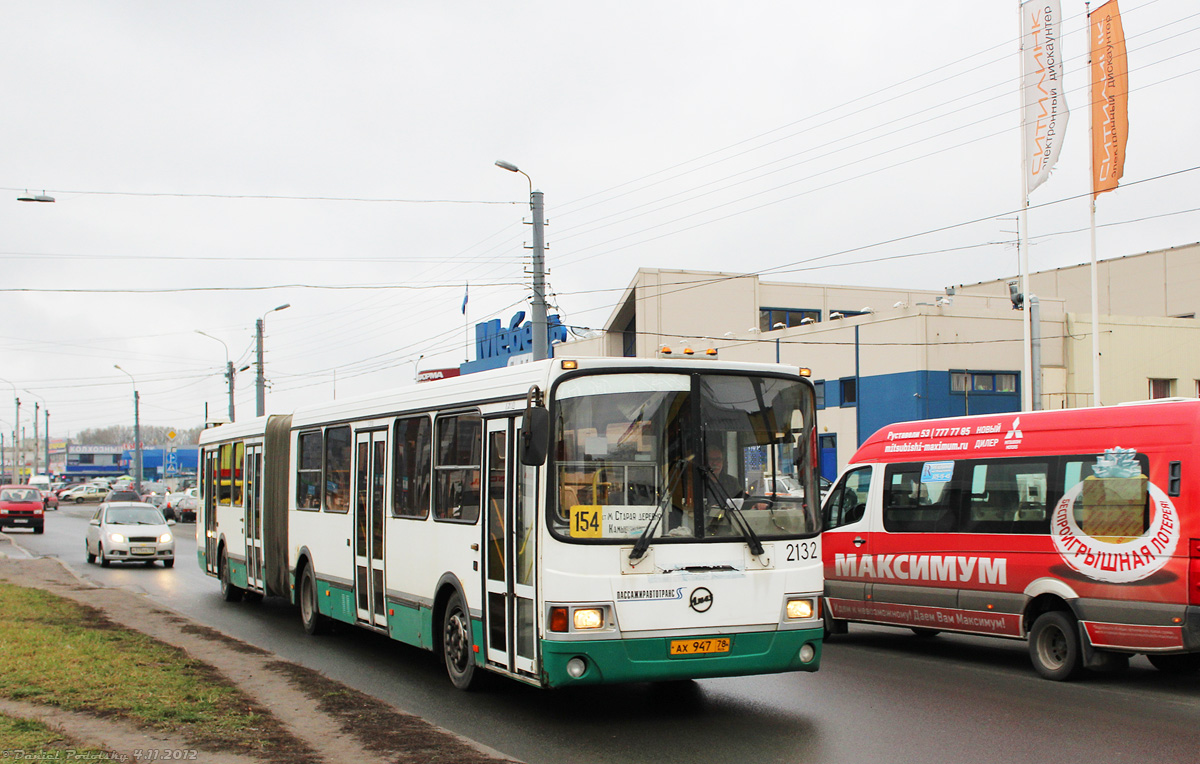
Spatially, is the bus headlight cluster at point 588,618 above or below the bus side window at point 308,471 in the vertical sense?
below

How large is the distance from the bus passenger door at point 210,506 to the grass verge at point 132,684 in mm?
5679

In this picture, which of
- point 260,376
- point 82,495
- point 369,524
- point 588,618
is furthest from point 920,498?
point 82,495

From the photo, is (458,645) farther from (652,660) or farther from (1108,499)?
(1108,499)

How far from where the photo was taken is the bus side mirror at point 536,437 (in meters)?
7.80

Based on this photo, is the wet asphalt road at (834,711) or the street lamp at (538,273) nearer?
the wet asphalt road at (834,711)

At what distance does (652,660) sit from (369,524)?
492 centimetres

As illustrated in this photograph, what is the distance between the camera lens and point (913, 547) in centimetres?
1245

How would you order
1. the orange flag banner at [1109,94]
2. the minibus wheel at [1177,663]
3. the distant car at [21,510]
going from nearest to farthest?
the minibus wheel at [1177,663]
the orange flag banner at [1109,94]
the distant car at [21,510]

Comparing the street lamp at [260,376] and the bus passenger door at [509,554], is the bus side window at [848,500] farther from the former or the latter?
the street lamp at [260,376]

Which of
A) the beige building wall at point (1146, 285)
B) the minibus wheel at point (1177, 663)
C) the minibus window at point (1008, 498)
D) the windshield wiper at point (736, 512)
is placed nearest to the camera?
the windshield wiper at point (736, 512)

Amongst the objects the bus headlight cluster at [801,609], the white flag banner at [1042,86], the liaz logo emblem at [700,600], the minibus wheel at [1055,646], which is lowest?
the minibus wheel at [1055,646]

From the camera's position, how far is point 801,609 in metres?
8.58

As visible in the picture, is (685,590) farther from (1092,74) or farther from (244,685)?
(1092,74)

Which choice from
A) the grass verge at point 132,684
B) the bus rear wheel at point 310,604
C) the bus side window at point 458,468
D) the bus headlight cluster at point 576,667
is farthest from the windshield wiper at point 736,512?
the bus rear wheel at point 310,604
